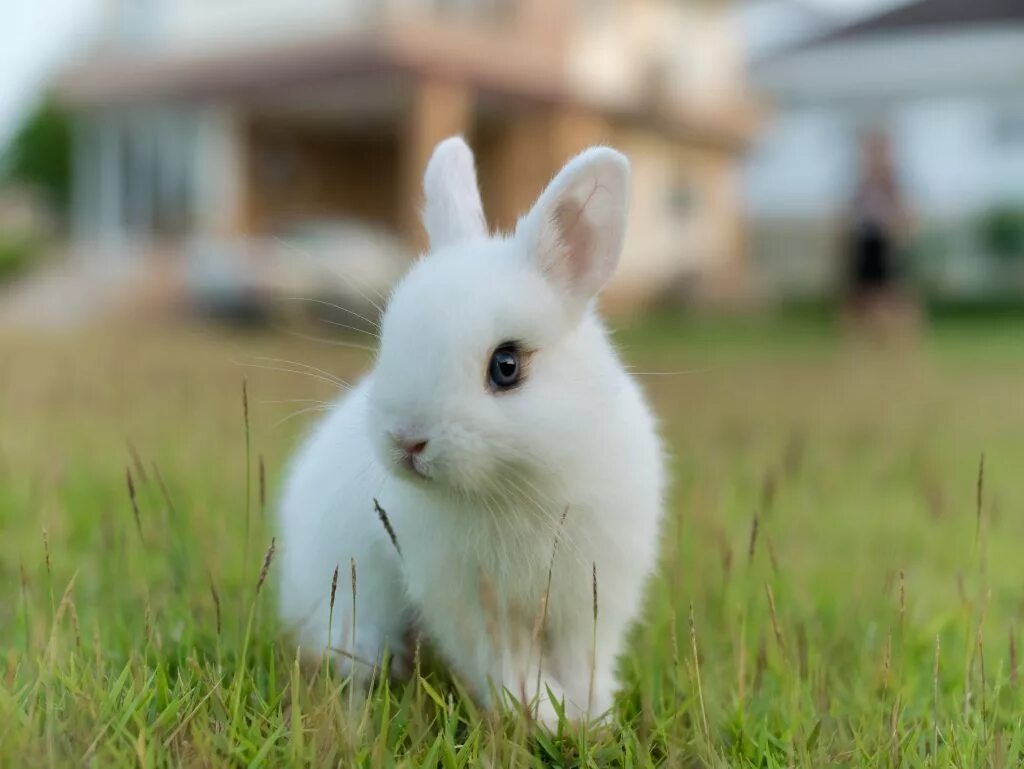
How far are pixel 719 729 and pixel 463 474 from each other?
0.68m

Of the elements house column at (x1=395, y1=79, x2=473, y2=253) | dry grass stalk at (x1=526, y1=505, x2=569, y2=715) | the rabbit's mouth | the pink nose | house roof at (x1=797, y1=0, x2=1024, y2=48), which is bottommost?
dry grass stalk at (x1=526, y1=505, x2=569, y2=715)

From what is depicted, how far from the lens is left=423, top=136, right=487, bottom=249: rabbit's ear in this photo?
234 cm

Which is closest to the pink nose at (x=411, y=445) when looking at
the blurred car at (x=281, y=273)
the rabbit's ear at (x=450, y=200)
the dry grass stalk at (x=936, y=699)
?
the rabbit's ear at (x=450, y=200)

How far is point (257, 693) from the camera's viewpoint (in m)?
1.91

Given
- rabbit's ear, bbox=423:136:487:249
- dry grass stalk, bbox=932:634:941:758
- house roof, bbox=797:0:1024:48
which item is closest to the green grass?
dry grass stalk, bbox=932:634:941:758

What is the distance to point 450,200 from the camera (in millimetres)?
2355

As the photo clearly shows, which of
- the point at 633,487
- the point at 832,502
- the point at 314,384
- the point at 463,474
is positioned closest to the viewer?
the point at 463,474

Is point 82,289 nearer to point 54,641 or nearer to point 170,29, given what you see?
point 170,29

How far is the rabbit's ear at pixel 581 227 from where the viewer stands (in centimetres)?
210

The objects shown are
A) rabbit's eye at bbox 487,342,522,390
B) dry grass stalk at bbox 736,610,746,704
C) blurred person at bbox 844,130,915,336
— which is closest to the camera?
rabbit's eye at bbox 487,342,522,390

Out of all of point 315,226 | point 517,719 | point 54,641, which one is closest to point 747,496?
point 517,719

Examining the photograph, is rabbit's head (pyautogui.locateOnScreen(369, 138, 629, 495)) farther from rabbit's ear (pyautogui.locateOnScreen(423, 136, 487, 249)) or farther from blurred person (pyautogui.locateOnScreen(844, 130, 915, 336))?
blurred person (pyautogui.locateOnScreen(844, 130, 915, 336))

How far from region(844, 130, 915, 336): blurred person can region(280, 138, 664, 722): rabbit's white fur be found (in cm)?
931

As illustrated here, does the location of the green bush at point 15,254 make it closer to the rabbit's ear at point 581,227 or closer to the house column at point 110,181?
the house column at point 110,181
